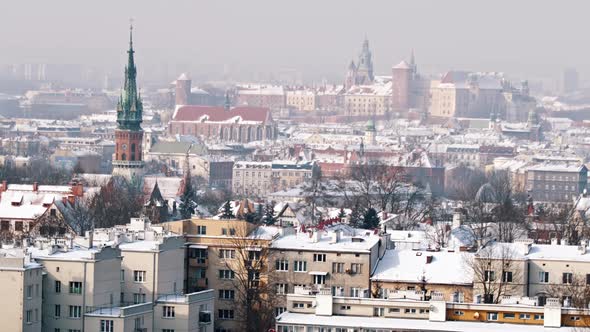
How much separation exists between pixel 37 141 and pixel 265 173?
3457 centimetres

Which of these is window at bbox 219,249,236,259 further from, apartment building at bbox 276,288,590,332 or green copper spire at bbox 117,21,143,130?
green copper spire at bbox 117,21,143,130

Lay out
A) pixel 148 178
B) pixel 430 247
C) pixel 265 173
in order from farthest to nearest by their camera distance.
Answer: pixel 265 173
pixel 148 178
pixel 430 247

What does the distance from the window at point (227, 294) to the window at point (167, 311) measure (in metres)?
4.17

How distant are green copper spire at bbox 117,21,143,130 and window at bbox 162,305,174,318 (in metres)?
58.9

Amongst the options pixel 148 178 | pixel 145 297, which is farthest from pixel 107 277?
pixel 148 178

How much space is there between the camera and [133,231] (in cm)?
4609

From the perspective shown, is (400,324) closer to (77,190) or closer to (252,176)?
(77,190)

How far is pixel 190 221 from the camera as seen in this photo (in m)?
47.4

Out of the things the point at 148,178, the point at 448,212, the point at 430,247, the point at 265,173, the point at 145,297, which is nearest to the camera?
the point at 145,297

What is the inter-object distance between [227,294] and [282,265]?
1368 mm

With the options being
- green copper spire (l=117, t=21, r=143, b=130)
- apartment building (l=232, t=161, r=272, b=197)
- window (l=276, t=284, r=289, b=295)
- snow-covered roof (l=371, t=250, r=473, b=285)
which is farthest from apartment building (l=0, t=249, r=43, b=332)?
apartment building (l=232, t=161, r=272, b=197)

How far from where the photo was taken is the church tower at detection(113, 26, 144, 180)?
101 m

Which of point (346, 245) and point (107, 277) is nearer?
point (107, 277)

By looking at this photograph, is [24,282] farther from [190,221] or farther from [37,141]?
[37,141]
